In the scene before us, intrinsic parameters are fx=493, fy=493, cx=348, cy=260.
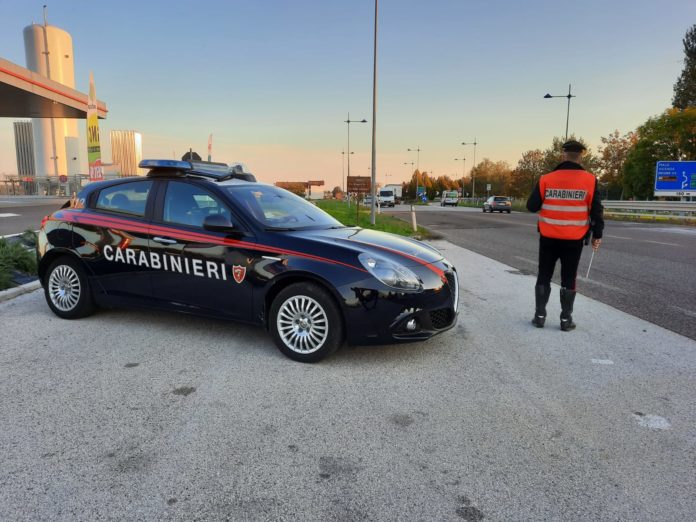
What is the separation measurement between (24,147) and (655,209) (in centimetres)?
20157

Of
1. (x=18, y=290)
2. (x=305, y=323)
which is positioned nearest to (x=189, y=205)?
(x=305, y=323)

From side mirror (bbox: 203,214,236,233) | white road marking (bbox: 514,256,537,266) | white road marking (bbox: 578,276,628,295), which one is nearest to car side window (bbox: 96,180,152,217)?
side mirror (bbox: 203,214,236,233)

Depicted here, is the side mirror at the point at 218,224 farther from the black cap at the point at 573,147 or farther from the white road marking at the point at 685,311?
the white road marking at the point at 685,311

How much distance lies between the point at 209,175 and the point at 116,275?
1.39 metres

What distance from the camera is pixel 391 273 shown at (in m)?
3.99

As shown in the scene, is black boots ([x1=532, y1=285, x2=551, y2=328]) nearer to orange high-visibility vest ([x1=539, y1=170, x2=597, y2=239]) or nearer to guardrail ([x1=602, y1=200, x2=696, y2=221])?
orange high-visibility vest ([x1=539, y1=170, x2=597, y2=239])

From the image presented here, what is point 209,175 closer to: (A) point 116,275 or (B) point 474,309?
(A) point 116,275

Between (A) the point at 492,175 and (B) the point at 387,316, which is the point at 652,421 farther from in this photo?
(A) the point at 492,175

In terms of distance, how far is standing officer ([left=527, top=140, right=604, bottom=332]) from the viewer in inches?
196

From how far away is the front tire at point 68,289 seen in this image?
5172mm

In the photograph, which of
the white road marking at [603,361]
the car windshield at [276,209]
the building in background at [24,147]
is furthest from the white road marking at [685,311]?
the building in background at [24,147]

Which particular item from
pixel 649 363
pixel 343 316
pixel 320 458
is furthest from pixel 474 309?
pixel 320 458

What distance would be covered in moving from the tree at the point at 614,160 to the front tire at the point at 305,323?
58.5m

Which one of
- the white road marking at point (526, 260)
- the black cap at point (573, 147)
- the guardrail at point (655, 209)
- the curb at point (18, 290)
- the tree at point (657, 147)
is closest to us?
the black cap at point (573, 147)
